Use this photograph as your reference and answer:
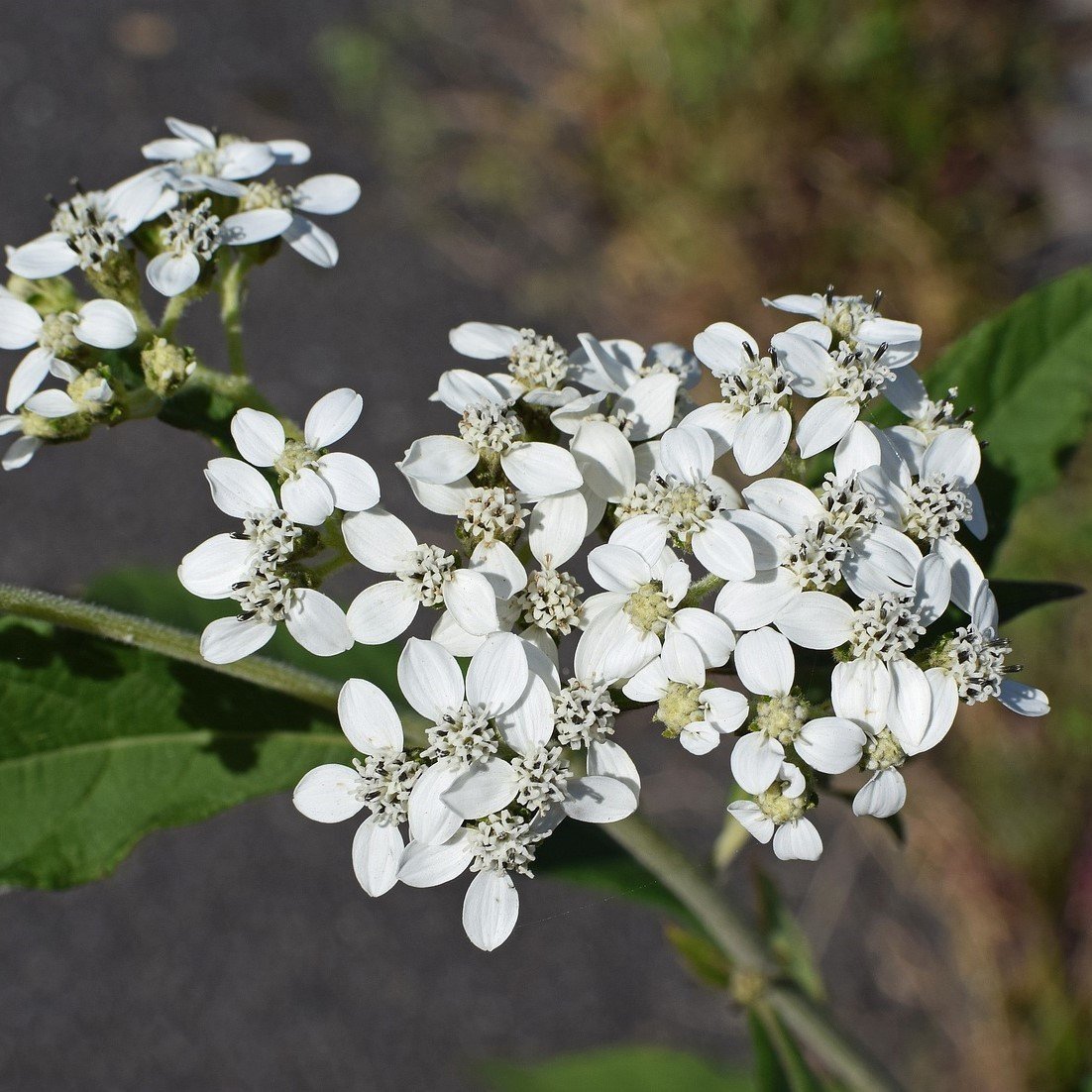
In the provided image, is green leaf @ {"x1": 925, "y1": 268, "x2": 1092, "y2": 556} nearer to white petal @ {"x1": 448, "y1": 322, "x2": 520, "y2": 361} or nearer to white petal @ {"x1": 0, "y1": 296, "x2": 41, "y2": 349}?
white petal @ {"x1": 448, "y1": 322, "x2": 520, "y2": 361}

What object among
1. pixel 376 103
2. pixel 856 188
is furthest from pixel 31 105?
pixel 856 188

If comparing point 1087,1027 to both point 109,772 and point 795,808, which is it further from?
point 109,772

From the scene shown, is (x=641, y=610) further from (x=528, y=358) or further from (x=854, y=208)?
(x=854, y=208)

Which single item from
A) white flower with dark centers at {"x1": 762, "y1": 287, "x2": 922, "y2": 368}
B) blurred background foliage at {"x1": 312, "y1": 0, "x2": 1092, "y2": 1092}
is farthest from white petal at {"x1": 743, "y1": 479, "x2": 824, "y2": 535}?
blurred background foliage at {"x1": 312, "y1": 0, "x2": 1092, "y2": 1092}

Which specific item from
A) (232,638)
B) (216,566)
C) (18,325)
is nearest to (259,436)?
(216,566)

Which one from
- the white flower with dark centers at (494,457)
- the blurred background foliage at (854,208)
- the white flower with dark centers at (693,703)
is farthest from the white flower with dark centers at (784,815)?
the blurred background foliage at (854,208)

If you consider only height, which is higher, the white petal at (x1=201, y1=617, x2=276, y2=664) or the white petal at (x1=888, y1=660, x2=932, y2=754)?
the white petal at (x1=888, y1=660, x2=932, y2=754)

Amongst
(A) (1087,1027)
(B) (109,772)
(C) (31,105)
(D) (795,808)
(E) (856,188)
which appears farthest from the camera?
(C) (31,105)
